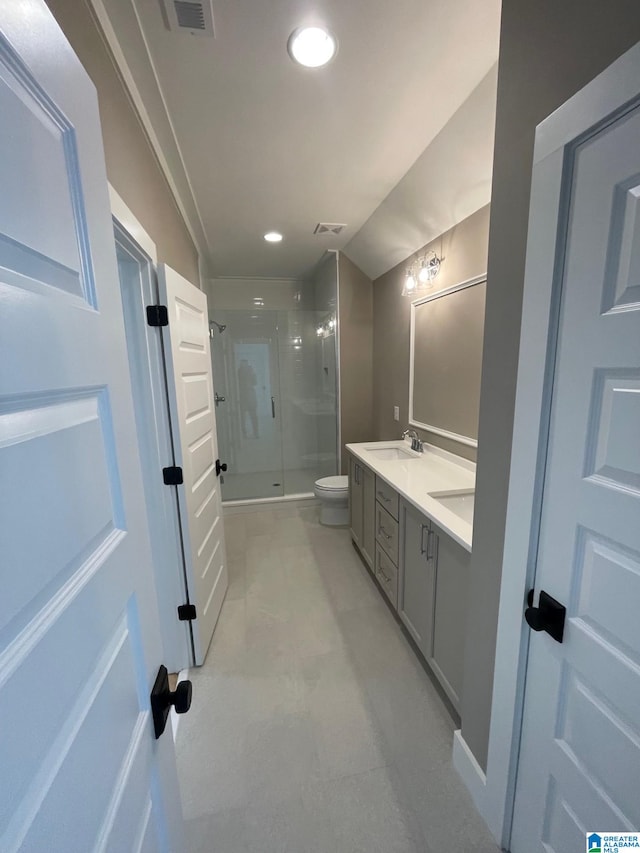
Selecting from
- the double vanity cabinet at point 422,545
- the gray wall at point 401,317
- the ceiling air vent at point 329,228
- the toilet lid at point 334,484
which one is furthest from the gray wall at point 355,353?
the double vanity cabinet at point 422,545

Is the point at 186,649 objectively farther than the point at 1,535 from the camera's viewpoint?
Yes

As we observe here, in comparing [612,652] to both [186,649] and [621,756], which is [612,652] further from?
[186,649]

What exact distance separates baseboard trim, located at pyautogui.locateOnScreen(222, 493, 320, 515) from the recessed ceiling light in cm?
347

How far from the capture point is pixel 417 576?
177 cm

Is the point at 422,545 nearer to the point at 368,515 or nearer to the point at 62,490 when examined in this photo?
the point at 368,515

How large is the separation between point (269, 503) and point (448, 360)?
254 cm

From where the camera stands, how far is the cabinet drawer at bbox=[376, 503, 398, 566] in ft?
6.59

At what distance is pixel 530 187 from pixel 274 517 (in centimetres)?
336

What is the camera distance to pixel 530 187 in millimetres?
853

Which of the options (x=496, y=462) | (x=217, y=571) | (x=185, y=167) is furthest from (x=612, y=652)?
(x=185, y=167)

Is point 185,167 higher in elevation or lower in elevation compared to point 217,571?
higher

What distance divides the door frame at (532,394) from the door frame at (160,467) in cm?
128

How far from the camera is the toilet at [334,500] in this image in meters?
3.23

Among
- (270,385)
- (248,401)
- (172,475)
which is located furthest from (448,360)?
(248,401)
